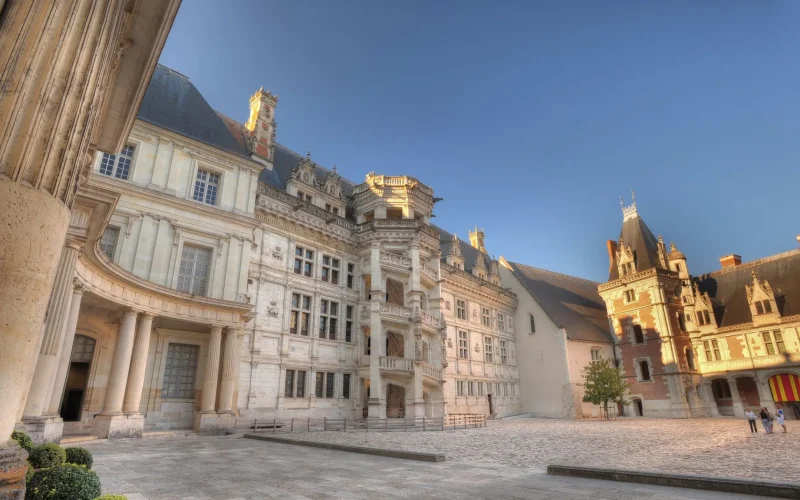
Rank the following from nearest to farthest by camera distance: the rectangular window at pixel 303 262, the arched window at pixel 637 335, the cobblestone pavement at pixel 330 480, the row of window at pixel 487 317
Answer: the cobblestone pavement at pixel 330 480 → the rectangular window at pixel 303 262 → the row of window at pixel 487 317 → the arched window at pixel 637 335

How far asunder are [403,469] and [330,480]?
1.89 meters

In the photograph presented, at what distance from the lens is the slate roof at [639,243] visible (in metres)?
41.5

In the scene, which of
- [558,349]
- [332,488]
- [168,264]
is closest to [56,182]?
[332,488]

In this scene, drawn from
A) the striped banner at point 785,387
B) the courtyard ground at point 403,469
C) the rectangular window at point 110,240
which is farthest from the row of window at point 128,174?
the striped banner at point 785,387

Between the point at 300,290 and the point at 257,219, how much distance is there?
4.61m

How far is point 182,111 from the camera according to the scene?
22.5 metres

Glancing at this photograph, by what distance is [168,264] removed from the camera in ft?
62.1

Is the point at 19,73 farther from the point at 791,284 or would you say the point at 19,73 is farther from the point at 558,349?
the point at 791,284

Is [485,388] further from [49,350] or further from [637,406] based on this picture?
Answer: [49,350]

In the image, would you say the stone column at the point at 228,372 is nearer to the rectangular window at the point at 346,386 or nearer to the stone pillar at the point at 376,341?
the rectangular window at the point at 346,386

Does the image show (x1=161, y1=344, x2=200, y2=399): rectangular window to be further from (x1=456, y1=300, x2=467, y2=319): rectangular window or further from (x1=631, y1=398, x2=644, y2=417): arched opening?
(x1=631, y1=398, x2=644, y2=417): arched opening

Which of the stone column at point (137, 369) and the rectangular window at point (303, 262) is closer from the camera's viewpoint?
the stone column at point (137, 369)

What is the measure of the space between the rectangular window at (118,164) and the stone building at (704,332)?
4093 centimetres

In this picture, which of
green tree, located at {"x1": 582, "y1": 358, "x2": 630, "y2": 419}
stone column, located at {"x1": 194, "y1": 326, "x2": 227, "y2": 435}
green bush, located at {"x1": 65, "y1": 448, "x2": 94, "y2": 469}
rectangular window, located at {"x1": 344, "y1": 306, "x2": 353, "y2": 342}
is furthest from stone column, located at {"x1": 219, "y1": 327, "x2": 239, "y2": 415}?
green tree, located at {"x1": 582, "y1": 358, "x2": 630, "y2": 419}
